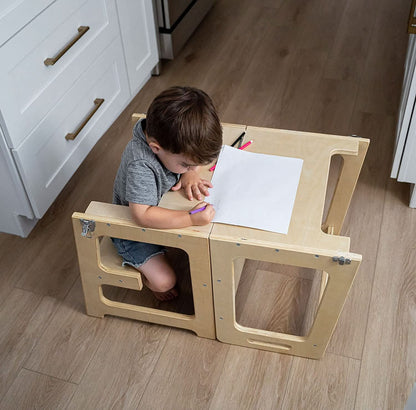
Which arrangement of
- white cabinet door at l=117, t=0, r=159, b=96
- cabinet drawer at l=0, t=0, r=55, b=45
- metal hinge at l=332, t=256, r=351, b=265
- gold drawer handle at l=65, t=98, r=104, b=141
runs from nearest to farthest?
1. metal hinge at l=332, t=256, r=351, b=265
2. cabinet drawer at l=0, t=0, r=55, b=45
3. gold drawer handle at l=65, t=98, r=104, b=141
4. white cabinet door at l=117, t=0, r=159, b=96

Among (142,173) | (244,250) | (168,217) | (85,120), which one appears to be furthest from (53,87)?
(244,250)

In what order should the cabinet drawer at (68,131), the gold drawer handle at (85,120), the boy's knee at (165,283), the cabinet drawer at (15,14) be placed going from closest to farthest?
1. the cabinet drawer at (15,14)
2. the boy's knee at (165,283)
3. the cabinet drawer at (68,131)
4. the gold drawer handle at (85,120)

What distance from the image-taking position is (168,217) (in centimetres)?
107

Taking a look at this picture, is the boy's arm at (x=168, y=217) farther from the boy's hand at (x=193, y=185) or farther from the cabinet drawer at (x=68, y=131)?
the cabinet drawer at (x=68, y=131)

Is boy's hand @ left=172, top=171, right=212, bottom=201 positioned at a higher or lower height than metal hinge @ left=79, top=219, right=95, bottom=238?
higher

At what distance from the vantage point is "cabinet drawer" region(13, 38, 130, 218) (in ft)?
4.72

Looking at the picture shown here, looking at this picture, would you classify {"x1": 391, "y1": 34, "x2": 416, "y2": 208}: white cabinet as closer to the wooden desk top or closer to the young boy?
the wooden desk top

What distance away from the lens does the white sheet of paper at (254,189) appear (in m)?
1.08

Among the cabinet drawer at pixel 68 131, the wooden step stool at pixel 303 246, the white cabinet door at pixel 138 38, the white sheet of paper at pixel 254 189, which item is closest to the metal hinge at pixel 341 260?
the wooden step stool at pixel 303 246

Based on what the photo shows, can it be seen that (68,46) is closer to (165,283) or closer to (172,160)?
(172,160)

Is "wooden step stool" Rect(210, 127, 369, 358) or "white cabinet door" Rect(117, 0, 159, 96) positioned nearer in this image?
"wooden step stool" Rect(210, 127, 369, 358)

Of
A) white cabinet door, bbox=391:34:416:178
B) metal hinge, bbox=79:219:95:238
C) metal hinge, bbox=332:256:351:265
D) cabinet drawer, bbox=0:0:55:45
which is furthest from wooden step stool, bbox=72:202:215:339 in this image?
white cabinet door, bbox=391:34:416:178

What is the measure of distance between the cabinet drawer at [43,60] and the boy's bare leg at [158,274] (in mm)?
471

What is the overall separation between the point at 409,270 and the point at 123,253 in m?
0.82
